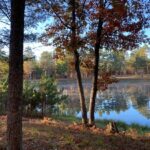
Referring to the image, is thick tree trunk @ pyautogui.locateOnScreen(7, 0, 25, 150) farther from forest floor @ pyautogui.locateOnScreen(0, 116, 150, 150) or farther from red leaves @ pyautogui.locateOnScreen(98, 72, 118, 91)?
red leaves @ pyautogui.locateOnScreen(98, 72, 118, 91)

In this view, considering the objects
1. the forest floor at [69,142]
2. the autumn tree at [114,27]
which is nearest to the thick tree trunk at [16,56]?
the forest floor at [69,142]


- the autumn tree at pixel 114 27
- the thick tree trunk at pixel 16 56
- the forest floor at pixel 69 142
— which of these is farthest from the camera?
the autumn tree at pixel 114 27

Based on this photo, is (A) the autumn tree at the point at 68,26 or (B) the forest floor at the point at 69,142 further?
(A) the autumn tree at the point at 68,26

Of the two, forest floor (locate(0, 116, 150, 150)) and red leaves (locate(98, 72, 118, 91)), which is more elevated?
red leaves (locate(98, 72, 118, 91))

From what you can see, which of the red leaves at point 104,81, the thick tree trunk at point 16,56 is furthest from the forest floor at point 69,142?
the red leaves at point 104,81

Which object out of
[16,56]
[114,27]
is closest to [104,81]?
[114,27]

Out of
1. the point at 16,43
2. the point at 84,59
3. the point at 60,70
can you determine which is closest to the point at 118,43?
the point at 84,59

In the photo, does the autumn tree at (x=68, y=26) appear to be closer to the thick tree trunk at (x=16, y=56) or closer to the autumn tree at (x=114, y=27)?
the autumn tree at (x=114, y=27)

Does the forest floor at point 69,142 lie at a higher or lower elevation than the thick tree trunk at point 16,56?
lower

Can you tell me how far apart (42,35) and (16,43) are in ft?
22.0

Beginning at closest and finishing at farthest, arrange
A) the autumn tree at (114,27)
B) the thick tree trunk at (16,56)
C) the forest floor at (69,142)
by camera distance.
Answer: the thick tree trunk at (16,56)
the forest floor at (69,142)
the autumn tree at (114,27)

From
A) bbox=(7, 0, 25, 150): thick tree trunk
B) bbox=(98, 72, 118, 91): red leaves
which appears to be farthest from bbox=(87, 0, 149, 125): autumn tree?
bbox=(7, 0, 25, 150): thick tree trunk

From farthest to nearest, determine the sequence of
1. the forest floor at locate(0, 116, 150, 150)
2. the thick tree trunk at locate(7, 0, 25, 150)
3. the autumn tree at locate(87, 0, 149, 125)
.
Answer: the autumn tree at locate(87, 0, 149, 125), the forest floor at locate(0, 116, 150, 150), the thick tree trunk at locate(7, 0, 25, 150)

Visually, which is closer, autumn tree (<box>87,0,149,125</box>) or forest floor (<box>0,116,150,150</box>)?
forest floor (<box>0,116,150,150</box>)
